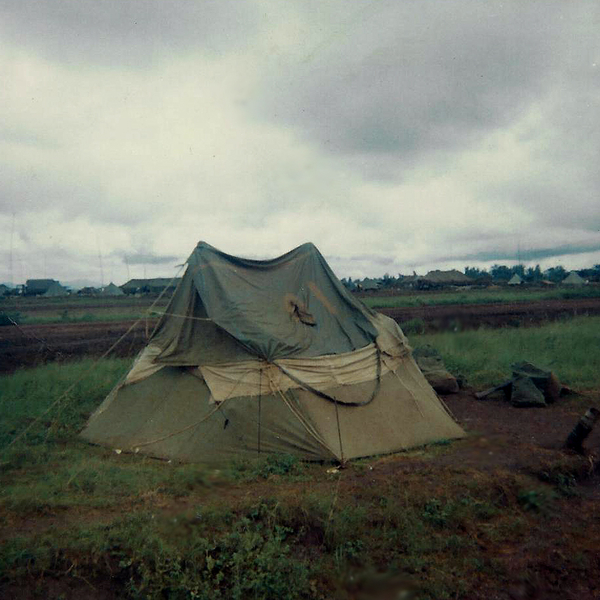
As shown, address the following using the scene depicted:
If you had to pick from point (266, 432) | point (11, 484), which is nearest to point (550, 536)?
point (266, 432)

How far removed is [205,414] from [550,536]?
15.0 ft

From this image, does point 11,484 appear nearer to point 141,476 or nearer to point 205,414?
point 141,476

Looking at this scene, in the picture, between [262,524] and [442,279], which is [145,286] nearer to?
[442,279]

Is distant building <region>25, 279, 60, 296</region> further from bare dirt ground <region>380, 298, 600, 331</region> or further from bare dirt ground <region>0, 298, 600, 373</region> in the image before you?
bare dirt ground <region>380, 298, 600, 331</region>

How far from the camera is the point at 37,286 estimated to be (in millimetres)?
67250

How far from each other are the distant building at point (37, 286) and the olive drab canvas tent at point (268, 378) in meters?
63.4

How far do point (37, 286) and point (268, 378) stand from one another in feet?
231

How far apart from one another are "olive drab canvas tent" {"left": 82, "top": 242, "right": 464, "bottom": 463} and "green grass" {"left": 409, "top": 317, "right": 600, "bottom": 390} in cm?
425

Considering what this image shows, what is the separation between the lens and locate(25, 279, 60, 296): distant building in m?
63.4

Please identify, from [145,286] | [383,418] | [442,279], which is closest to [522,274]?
[442,279]

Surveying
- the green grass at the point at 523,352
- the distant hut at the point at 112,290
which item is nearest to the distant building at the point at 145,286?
the distant hut at the point at 112,290

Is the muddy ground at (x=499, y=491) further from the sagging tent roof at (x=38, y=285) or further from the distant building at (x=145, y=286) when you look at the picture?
the sagging tent roof at (x=38, y=285)

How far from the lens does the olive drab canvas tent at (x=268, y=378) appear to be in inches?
271

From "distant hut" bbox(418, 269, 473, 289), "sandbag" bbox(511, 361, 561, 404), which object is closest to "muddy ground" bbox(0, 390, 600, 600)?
"sandbag" bbox(511, 361, 561, 404)
